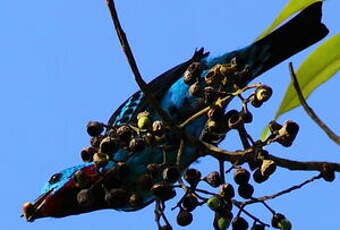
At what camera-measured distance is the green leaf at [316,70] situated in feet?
10.6

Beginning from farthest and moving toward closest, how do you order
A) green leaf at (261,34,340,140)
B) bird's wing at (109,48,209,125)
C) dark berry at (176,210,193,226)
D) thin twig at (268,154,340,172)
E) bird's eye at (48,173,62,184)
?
1. bird's wing at (109,48,209,125)
2. bird's eye at (48,173,62,184)
3. green leaf at (261,34,340,140)
4. dark berry at (176,210,193,226)
5. thin twig at (268,154,340,172)

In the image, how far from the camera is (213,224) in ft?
9.48

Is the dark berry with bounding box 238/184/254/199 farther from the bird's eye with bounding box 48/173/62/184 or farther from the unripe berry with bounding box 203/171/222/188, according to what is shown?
the bird's eye with bounding box 48/173/62/184

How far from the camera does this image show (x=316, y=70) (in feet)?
10.9

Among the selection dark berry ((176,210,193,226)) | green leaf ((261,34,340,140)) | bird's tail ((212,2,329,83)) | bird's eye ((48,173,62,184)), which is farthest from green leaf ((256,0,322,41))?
bird's eye ((48,173,62,184))

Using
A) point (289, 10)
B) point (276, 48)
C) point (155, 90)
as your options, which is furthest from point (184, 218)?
point (155, 90)

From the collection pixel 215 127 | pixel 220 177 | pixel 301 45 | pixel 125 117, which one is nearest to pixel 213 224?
pixel 220 177

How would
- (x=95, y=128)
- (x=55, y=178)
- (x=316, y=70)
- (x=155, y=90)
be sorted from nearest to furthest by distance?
1. (x=95, y=128)
2. (x=316, y=70)
3. (x=55, y=178)
4. (x=155, y=90)

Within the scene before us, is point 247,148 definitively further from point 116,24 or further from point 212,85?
point 116,24

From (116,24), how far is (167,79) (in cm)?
369

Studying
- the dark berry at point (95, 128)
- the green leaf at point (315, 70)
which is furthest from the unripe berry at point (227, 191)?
the dark berry at point (95, 128)

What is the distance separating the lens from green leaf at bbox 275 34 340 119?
3244mm

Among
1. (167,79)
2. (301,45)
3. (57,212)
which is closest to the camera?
(57,212)

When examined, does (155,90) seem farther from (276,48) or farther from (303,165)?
(303,165)
